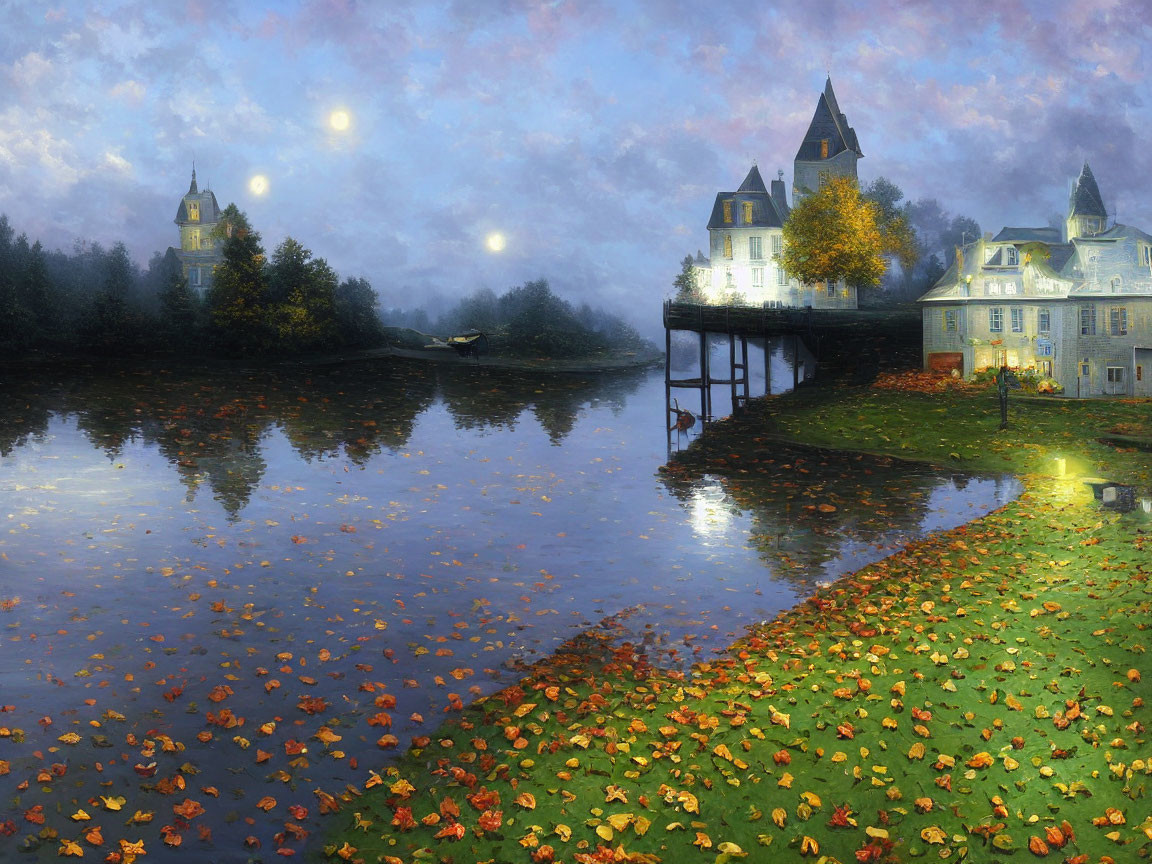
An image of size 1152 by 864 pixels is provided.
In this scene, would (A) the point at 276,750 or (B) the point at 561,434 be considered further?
(B) the point at 561,434

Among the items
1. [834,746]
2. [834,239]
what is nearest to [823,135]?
[834,239]

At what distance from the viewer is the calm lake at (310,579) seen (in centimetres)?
955

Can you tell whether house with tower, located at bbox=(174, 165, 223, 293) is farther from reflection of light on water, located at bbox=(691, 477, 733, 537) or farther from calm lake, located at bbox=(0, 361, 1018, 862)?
reflection of light on water, located at bbox=(691, 477, 733, 537)

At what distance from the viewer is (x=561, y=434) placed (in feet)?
122

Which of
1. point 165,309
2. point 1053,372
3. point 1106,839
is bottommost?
point 1106,839

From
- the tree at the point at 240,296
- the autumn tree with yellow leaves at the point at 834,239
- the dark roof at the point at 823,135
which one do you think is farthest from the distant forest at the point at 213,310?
the dark roof at the point at 823,135

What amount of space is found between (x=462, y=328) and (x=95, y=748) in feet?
225

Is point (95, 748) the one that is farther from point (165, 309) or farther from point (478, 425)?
point (165, 309)

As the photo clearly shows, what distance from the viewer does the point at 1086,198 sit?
51.5 metres

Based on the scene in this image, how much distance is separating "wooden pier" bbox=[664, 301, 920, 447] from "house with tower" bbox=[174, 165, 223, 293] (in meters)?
59.7

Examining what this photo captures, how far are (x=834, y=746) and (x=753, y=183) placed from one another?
72.7 m

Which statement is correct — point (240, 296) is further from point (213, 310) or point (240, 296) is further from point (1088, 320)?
point (1088, 320)

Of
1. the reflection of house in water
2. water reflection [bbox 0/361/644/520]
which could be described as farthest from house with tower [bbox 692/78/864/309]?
the reflection of house in water

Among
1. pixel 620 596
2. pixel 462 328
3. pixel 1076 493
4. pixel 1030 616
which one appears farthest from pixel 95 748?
pixel 462 328
